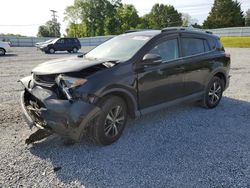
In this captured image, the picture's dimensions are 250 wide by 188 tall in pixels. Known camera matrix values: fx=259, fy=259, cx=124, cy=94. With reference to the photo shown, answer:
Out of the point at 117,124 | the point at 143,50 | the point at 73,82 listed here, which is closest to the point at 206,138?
the point at 117,124

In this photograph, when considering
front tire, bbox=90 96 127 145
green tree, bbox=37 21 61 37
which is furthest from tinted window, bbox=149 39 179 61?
green tree, bbox=37 21 61 37

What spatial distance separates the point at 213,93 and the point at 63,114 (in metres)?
3.92

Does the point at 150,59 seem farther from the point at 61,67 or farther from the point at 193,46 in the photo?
the point at 193,46

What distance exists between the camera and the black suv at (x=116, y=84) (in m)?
3.61

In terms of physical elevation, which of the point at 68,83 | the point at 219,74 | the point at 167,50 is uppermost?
the point at 167,50

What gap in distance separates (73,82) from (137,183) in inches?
62.9

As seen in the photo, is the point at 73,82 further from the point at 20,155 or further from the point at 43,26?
the point at 43,26

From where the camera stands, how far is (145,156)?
149 inches

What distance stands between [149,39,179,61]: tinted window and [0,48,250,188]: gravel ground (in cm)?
129

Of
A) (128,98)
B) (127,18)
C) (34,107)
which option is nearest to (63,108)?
(34,107)

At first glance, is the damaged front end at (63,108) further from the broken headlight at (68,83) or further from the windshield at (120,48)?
the windshield at (120,48)

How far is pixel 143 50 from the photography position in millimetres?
4449

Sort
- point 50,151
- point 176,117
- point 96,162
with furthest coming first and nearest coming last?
1. point 176,117
2. point 50,151
3. point 96,162

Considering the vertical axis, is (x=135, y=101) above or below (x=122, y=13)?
below
